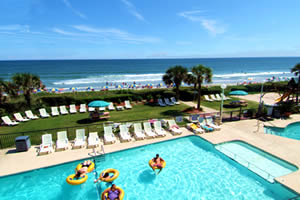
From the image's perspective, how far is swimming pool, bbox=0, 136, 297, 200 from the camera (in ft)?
25.1

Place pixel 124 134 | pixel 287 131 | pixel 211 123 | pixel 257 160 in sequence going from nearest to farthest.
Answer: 1. pixel 257 160
2. pixel 124 134
3. pixel 287 131
4. pixel 211 123

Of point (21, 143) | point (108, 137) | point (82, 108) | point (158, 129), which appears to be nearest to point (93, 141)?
point (108, 137)

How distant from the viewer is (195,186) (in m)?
8.16

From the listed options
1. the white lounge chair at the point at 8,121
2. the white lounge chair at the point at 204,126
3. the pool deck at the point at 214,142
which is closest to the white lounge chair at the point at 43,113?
the white lounge chair at the point at 8,121

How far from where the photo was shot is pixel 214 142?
11.7 m

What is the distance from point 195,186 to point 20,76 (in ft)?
62.4

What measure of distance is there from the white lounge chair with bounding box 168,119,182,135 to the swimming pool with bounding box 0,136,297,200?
245 cm

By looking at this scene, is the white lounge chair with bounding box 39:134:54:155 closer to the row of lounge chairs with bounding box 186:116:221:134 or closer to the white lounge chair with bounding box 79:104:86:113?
the white lounge chair with bounding box 79:104:86:113

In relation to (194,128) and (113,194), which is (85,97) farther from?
(113,194)

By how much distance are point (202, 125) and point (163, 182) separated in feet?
22.8

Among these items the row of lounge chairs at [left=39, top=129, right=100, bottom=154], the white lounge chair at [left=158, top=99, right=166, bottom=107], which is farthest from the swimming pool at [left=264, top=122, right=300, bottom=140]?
the row of lounge chairs at [left=39, top=129, right=100, bottom=154]

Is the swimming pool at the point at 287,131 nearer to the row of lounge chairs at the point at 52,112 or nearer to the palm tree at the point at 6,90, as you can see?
the row of lounge chairs at the point at 52,112

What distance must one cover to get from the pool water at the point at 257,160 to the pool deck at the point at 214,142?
0.31 metres

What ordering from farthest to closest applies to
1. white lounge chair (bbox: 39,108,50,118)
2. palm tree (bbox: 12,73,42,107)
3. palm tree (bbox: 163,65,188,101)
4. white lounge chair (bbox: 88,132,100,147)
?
palm tree (bbox: 163,65,188,101) → white lounge chair (bbox: 39,108,50,118) → palm tree (bbox: 12,73,42,107) → white lounge chair (bbox: 88,132,100,147)
